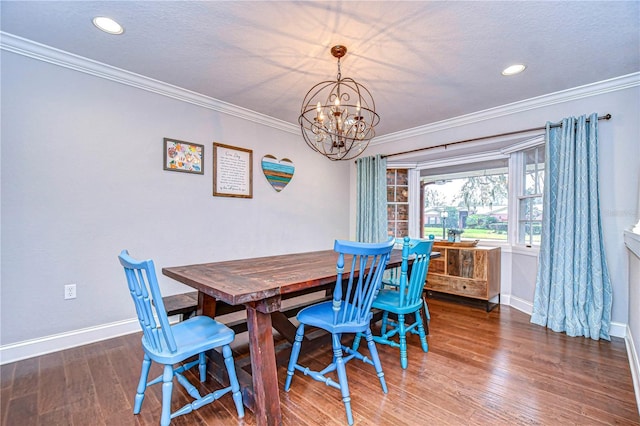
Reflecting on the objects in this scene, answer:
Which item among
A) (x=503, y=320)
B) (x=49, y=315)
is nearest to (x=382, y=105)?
(x=503, y=320)

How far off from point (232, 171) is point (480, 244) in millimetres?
3426

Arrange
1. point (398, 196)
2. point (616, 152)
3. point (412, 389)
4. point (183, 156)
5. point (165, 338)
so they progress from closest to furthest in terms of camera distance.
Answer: point (165, 338), point (412, 389), point (616, 152), point (183, 156), point (398, 196)

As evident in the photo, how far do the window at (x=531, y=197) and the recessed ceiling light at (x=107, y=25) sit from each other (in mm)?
4138

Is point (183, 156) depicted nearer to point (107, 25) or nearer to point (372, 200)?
point (107, 25)

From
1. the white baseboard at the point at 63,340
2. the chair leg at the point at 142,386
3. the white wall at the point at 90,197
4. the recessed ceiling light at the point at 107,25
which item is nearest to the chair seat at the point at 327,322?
the chair leg at the point at 142,386

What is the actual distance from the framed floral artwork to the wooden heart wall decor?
2.70 ft

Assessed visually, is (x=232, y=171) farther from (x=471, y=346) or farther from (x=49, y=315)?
(x=471, y=346)

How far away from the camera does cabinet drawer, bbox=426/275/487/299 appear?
131 inches

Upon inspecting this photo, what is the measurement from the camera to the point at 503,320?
3039 mm

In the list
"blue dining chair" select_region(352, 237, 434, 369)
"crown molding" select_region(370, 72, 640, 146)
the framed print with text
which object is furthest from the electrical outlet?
"crown molding" select_region(370, 72, 640, 146)

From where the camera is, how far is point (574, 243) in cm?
270

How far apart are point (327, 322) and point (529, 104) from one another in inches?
127

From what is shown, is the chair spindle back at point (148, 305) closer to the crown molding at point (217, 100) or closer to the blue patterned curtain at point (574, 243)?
the crown molding at point (217, 100)

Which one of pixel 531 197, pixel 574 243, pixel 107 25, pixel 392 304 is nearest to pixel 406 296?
pixel 392 304
